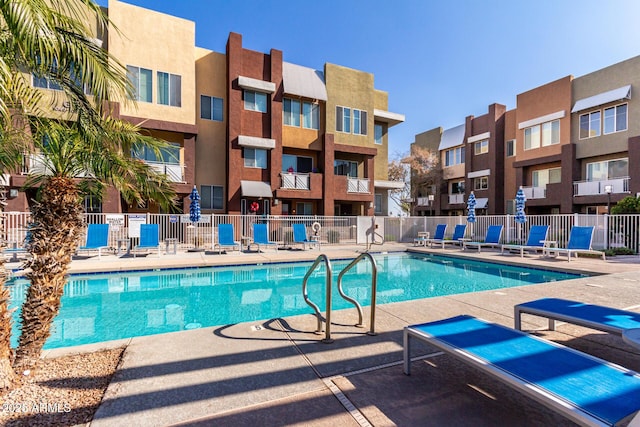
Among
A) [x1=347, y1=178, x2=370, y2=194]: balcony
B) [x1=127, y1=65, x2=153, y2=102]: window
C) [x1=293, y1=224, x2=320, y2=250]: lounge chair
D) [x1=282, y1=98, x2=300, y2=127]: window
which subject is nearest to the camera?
[x1=293, y1=224, x2=320, y2=250]: lounge chair

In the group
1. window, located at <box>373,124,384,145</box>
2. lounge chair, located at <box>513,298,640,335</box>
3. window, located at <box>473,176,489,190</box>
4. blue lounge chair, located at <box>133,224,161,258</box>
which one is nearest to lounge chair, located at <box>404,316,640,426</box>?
lounge chair, located at <box>513,298,640,335</box>

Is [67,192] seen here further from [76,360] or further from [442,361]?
[442,361]

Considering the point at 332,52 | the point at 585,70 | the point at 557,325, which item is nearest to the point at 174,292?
the point at 557,325

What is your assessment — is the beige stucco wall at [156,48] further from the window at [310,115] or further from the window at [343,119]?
the window at [343,119]

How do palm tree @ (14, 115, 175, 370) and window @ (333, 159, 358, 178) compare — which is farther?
window @ (333, 159, 358, 178)

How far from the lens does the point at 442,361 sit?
3258 mm

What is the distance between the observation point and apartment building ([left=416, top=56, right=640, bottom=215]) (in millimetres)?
18828

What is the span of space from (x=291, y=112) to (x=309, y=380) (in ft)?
65.5

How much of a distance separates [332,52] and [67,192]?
2158cm

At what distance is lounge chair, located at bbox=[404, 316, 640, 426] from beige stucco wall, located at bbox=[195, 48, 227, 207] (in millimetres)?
18239

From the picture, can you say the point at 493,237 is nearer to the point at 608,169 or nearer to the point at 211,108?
the point at 608,169

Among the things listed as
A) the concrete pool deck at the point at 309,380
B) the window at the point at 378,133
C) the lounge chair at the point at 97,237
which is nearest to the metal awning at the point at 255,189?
the lounge chair at the point at 97,237

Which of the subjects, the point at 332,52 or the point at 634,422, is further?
the point at 332,52

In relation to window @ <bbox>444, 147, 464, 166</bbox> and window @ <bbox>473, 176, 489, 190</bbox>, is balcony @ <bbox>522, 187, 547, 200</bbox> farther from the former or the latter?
window @ <bbox>444, 147, 464, 166</bbox>
